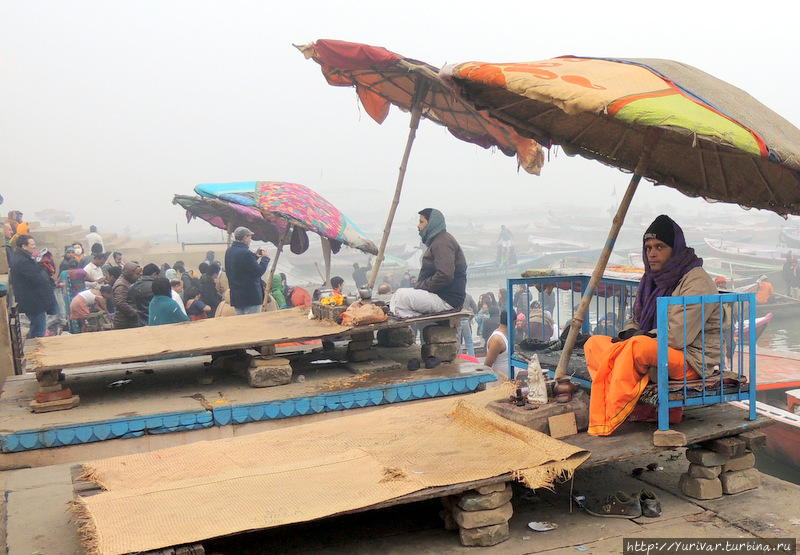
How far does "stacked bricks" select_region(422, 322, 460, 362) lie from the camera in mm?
8086

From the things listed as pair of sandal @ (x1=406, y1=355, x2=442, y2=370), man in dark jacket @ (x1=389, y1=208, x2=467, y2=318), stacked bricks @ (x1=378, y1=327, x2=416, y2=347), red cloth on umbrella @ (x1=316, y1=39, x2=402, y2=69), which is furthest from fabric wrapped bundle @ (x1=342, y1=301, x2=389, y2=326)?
red cloth on umbrella @ (x1=316, y1=39, x2=402, y2=69)

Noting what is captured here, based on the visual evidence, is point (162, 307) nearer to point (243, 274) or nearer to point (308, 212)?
point (243, 274)

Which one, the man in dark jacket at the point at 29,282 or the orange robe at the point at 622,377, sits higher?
the man in dark jacket at the point at 29,282

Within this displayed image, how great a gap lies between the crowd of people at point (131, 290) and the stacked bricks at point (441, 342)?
3083mm

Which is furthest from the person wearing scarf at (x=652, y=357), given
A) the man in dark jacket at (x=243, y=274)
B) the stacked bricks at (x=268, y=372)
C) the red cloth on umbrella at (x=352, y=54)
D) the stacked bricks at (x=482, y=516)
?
the man in dark jacket at (x=243, y=274)

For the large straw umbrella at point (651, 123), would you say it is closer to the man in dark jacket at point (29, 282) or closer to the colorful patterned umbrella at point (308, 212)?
the colorful patterned umbrella at point (308, 212)

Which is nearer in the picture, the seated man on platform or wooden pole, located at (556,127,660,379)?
wooden pole, located at (556,127,660,379)

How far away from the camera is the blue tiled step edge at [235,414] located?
616 cm

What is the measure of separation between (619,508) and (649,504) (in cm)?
19

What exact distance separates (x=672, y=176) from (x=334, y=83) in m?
4.42

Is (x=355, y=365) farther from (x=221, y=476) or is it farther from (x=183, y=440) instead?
(x=221, y=476)

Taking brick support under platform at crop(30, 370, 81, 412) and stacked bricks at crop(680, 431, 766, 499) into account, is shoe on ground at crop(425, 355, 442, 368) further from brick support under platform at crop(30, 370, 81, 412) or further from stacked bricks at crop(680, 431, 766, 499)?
brick support under platform at crop(30, 370, 81, 412)

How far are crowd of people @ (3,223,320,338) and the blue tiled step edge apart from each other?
2588 mm

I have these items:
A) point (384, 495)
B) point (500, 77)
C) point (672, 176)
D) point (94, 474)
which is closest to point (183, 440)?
point (94, 474)
